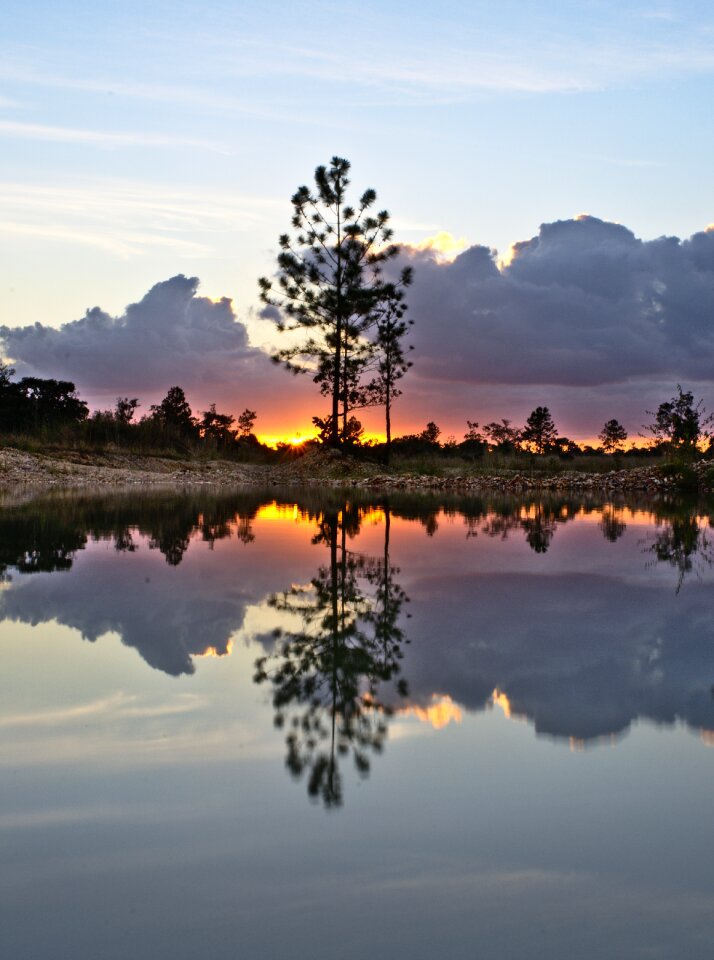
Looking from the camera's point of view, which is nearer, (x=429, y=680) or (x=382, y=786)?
(x=382, y=786)

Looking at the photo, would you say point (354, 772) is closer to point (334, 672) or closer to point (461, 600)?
point (334, 672)

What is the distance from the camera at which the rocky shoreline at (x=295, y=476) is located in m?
23.6

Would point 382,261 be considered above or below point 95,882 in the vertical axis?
above

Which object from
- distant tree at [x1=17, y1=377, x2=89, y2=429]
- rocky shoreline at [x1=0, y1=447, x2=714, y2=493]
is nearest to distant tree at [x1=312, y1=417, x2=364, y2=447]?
rocky shoreline at [x1=0, y1=447, x2=714, y2=493]

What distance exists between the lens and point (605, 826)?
2139mm

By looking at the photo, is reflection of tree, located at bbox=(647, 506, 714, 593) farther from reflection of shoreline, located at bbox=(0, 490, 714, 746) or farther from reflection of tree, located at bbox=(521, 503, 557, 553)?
reflection of tree, located at bbox=(521, 503, 557, 553)

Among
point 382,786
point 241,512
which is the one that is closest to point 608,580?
point 382,786

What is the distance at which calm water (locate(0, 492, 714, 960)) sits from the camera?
1.74 metres

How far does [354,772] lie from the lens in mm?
2465

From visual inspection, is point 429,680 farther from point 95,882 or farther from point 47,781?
point 95,882

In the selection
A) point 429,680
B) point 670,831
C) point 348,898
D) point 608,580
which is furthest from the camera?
point 608,580

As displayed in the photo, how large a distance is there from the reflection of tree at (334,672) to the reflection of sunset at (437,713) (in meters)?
0.08

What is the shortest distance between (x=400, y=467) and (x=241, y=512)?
1896 centimetres

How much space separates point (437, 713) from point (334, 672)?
66 centimetres
